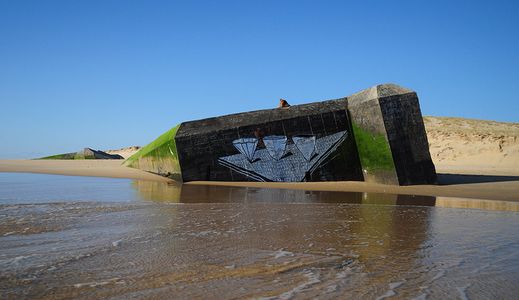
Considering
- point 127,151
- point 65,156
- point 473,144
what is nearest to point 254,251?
point 473,144

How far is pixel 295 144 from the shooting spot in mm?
9734

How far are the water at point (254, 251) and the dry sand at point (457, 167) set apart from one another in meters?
2.65

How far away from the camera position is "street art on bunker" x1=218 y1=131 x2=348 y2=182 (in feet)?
31.8

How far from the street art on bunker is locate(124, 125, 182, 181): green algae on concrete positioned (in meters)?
1.17

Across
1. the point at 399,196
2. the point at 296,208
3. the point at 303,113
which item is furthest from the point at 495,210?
the point at 303,113

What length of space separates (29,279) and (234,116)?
25.3 ft

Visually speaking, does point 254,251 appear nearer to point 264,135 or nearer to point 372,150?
point 372,150

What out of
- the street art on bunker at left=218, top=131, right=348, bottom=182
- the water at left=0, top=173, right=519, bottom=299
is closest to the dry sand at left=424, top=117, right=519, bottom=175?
the street art on bunker at left=218, top=131, right=348, bottom=182

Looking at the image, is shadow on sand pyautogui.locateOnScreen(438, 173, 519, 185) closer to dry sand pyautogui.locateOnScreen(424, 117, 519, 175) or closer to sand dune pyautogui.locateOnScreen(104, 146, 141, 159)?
dry sand pyautogui.locateOnScreen(424, 117, 519, 175)

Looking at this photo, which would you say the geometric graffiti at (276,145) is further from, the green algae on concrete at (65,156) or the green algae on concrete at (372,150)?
the green algae on concrete at (65,156)

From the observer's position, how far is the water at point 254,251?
2391mm

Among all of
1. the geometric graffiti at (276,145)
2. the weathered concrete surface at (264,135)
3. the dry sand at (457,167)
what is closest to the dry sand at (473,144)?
the dry sand at (457,167)

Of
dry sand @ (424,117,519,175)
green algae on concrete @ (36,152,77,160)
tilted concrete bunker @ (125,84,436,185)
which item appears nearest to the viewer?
tilted concrete bunker @ (125,84,436,185)

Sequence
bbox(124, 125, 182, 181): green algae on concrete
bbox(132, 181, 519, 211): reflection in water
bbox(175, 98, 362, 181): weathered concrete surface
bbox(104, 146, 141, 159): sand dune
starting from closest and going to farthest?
bbox(132, 181, 519, 211): reflection in water → bbox(175, 98, 362, 181): weathered concrete surface → bbox(124, 125, 182, 181): green algae on concrete → bbox(104, 146, 141, 159): sand dune
